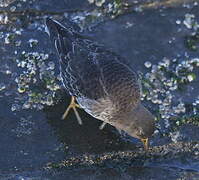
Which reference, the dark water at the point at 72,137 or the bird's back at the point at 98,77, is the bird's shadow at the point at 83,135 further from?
the bird's back at the point at 98,77

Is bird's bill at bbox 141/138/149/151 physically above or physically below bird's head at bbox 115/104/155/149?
below

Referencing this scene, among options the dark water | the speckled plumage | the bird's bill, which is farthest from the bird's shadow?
the speckled plumage

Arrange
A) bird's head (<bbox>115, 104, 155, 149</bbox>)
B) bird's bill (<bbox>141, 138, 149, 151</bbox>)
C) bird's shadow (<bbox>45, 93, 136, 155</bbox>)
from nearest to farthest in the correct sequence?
bird's head (<bbox>115, 104, 155, 149</bbox>) → bird's bill (<bbox>141, 138, 149, 151</bbox>) → bird's shadow (<bbox>45, 93, 136, 155</bbox>)

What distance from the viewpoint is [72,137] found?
639 centimetres

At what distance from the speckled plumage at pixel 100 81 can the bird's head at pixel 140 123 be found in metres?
0.05

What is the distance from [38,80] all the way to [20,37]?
655 millimetres

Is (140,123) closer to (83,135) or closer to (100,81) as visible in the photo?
(100,81)

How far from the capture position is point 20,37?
694cm

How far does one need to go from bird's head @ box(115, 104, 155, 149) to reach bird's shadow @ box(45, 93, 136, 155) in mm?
298

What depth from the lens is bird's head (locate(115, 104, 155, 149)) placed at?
5.88 meters

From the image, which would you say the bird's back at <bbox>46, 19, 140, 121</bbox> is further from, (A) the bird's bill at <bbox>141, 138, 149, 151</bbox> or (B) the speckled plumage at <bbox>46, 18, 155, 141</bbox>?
(A) the bird's bill at <bbox>141, 138, 149, 151</bbox>

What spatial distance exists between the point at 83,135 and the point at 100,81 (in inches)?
30.6

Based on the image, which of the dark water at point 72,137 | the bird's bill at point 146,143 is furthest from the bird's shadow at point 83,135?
the bird's bill at point 146,143

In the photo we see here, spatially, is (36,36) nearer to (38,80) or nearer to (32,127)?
(38,80)
